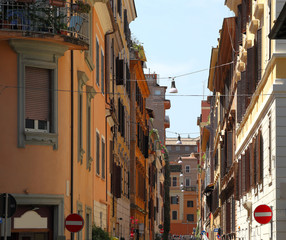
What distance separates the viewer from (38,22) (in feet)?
64.7

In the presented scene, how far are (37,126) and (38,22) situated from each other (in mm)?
2504

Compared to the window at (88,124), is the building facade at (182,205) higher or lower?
higher

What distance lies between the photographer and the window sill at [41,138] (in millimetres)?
19391

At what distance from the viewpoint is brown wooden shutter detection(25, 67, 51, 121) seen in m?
19.6

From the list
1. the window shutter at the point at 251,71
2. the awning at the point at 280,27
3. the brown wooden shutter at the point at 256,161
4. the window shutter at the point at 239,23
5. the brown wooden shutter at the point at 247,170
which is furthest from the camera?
the window shutter at the point at 239,23

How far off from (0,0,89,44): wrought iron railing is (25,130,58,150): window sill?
238 centimetres

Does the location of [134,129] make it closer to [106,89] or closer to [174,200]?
[106,89]

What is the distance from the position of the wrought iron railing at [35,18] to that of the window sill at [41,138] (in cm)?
238

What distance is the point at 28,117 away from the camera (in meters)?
19.5

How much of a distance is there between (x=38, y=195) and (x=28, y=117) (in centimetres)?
187

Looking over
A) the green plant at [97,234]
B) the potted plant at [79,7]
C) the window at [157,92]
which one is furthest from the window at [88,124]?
the window at [157,92]

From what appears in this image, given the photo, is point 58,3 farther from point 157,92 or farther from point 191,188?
point 191,188

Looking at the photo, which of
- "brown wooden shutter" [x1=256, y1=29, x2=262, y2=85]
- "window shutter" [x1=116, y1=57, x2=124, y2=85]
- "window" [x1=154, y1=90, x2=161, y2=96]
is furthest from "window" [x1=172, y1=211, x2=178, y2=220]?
"brown wooden shutter" [x1=256, y1=29, x2=262, y2=85]

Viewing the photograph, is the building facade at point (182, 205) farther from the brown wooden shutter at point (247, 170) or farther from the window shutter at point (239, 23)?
the brown wooden shutter at point (247, 170)
